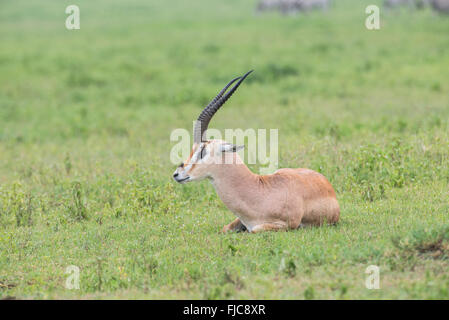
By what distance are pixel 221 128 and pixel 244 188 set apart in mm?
6392

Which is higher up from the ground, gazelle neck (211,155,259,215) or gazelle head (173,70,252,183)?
gazelle head (173,70,252,183)

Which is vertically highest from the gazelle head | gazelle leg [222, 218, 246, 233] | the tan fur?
the gazelle head

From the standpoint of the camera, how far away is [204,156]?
640 cm

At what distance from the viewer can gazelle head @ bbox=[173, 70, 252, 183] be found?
6332 millimetres

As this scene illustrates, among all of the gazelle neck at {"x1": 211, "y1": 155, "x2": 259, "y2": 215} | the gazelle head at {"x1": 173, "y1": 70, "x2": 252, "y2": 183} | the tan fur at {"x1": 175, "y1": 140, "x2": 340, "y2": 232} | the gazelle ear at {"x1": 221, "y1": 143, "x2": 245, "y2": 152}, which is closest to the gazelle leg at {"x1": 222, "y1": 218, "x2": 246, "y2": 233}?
the tan fur at {"x1": 175, "y1": 140, "x2": 340, "y2": 232}

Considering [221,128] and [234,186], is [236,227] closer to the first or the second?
[234,186]

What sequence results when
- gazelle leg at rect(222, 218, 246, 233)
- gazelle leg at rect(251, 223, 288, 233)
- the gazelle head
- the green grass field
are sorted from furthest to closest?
gazelle leg at rect(222, 218, 246, 233) → gazelle leg at rect(251, 223, 288, 233) → the gazelle head → the green grass field

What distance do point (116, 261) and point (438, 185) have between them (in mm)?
3896

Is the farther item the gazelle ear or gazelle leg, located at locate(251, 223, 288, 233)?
gazelle leg, located at locate(251, 223, 288, 233)

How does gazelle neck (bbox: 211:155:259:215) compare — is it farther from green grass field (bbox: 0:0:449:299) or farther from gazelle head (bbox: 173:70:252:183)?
green grass field (bbox: 0:0:449:299)

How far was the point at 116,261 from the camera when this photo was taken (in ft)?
20.0

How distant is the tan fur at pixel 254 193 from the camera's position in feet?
21.1

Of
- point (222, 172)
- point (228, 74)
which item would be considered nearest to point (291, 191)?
point (222, 172)

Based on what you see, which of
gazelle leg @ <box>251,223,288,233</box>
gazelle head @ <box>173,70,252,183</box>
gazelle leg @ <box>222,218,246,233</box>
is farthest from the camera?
gazelle leg @ <box>222,218,246,233</box>
